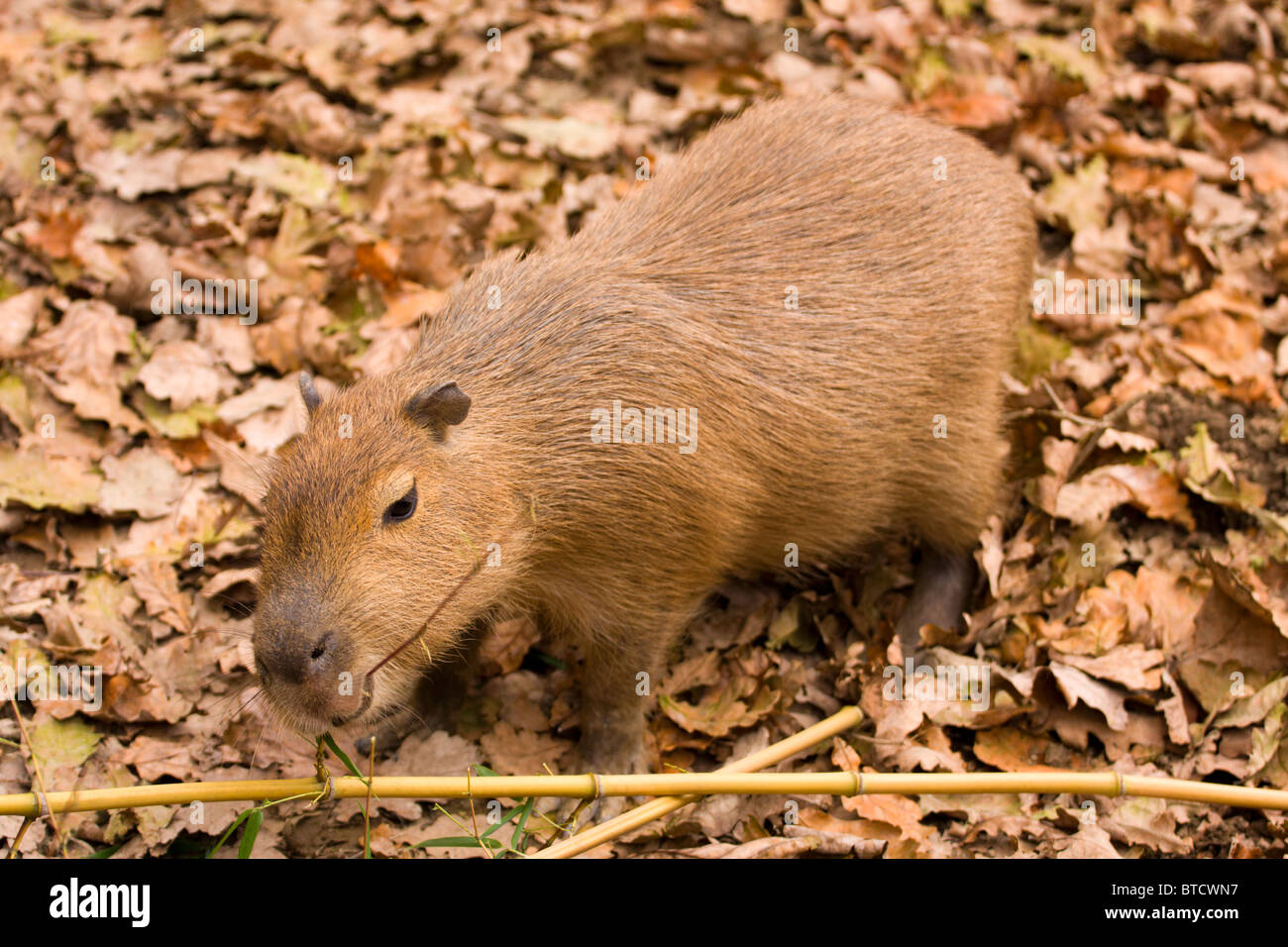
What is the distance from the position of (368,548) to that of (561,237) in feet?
9.28

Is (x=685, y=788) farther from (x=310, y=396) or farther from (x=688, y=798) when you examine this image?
(x=310, y=396)

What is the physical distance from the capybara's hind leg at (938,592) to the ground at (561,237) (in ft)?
0.34

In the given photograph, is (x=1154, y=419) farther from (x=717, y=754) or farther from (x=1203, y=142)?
(x=717, y=754)

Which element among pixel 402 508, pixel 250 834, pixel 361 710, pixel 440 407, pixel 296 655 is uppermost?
pixel 440 407

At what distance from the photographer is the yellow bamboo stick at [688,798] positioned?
11.1 ft

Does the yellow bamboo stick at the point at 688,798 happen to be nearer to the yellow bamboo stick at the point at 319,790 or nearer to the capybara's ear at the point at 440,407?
the yellow bamboo stick at the point at 319,790

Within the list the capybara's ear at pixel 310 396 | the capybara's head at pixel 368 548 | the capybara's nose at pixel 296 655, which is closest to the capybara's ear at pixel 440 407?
the capybara's head at pixel 368 548

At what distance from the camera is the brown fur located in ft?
10.6

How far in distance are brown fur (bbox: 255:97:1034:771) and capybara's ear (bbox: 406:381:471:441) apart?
2.0 inches

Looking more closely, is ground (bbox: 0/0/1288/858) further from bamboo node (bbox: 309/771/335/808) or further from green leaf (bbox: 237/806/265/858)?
bamboo node (bbox: 309/771/335/808)

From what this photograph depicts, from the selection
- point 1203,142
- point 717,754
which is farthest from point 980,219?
point 1203,142

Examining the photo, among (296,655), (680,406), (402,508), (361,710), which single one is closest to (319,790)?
(361,710)

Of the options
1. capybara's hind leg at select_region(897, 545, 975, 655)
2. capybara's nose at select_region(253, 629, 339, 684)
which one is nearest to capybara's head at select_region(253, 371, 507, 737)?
capybara's nose at select_region(253, 629, 339, 684)

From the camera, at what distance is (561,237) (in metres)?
5.57
